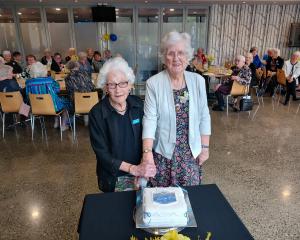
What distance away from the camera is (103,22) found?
9930 millimetres

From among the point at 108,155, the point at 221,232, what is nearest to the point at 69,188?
the point at 108,155

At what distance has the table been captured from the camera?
1.14 meters

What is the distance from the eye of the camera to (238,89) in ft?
20.0

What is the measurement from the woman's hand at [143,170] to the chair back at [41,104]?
3290 millimetres

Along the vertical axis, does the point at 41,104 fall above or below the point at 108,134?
below

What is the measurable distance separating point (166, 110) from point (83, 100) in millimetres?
3065

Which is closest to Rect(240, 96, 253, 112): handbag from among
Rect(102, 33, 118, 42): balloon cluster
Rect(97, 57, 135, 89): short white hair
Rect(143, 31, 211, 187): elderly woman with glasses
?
Rect(143, 31, 211, 187): elderly woman with glasses

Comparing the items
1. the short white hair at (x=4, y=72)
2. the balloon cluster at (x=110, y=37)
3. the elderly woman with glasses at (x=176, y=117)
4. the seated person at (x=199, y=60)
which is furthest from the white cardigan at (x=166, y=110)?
the balloon cluster at (x=110, y=37)

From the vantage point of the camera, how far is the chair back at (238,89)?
603 centimetres

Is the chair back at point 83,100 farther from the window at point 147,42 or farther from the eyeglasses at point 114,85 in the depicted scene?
the window at point 147,42

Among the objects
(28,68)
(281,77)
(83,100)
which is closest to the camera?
(83,100)

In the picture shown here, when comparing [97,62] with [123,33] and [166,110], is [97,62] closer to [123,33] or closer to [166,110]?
[123,33]

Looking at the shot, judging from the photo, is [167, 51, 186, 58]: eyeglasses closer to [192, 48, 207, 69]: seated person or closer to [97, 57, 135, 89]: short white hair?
[97, 57, 135, 89]: short white hair

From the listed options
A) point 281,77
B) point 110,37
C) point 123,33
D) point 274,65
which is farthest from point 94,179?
point 123,33
